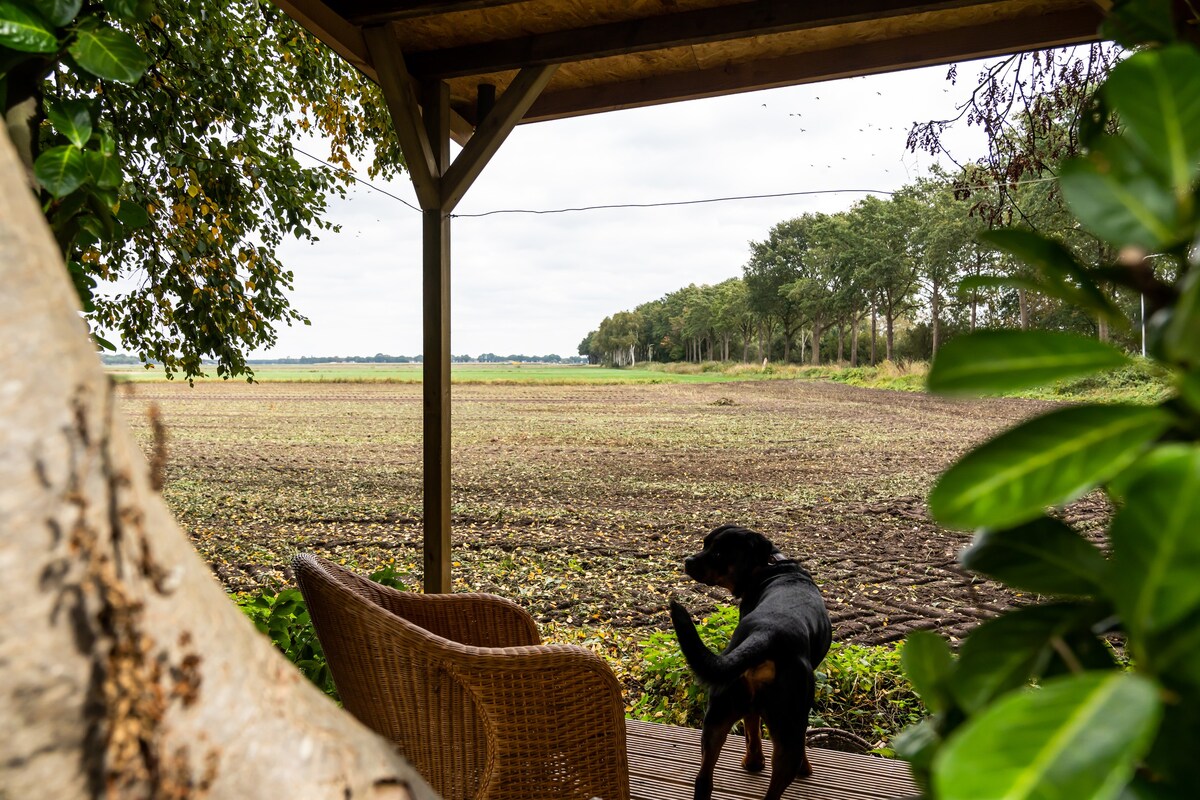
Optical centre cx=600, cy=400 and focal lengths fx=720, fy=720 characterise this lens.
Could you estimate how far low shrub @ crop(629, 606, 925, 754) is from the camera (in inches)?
109

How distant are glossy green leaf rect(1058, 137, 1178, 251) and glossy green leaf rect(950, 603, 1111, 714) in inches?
4.5

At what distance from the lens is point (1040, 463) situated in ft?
0.62

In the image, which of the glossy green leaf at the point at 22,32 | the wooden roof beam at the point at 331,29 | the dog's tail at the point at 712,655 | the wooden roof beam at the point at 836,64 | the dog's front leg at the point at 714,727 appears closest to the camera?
the glossy green leaf at the point at 22,32

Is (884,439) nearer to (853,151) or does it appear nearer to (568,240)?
(853,151)

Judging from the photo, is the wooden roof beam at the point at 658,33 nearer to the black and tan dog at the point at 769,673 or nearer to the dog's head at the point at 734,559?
the dog's head at the point at 734,559

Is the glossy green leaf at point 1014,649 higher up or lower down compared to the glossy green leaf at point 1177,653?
lower down

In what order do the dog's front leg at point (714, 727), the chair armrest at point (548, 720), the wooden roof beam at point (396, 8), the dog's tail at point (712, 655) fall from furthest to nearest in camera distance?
the wooden roof beam at point (396, 8), the dog's front leg at point (714, 727), the dog's tail at point (712, 655), the chair armrest at point (548, 720)

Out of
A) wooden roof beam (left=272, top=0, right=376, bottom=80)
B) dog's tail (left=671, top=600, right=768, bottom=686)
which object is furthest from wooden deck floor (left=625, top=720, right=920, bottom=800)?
wooden roof beam (left=272, top=0, right=376, bottom=80)

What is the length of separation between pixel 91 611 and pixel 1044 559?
1.10 ft

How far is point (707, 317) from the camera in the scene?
1576cm

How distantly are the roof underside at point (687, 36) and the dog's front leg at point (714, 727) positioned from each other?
181 centimetres

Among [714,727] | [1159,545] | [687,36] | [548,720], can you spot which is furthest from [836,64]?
[1159,545]

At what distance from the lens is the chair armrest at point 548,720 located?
133cm

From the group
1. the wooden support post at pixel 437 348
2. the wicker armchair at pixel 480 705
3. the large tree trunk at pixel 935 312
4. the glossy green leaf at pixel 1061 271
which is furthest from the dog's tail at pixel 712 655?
the large tree trunk at pixel 935 312
